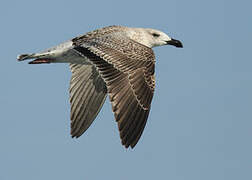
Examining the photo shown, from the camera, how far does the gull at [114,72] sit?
14.0m

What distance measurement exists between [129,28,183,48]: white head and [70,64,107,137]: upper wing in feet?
5.42

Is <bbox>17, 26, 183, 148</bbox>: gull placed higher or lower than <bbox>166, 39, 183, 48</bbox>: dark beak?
lower

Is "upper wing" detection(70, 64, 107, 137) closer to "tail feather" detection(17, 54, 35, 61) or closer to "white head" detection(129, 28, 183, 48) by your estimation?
"white head" detection(129, 28, 183, 48)

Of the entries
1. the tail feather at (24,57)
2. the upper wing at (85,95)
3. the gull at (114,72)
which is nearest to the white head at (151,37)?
the gull at (114,72)

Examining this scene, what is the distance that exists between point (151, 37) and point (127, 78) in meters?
3.94

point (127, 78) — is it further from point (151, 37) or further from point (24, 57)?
point (151, 37)

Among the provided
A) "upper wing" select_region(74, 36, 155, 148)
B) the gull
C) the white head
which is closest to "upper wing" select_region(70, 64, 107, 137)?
the gull

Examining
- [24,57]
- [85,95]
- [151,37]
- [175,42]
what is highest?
[151,37]

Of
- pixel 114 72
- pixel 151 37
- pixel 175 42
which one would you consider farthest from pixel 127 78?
pixel 175 42

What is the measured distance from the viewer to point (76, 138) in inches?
713

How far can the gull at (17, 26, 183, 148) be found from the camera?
14.0m

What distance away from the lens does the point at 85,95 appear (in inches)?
722

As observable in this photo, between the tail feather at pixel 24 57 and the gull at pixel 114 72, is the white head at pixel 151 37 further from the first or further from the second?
the tail feather at pixel 24 57

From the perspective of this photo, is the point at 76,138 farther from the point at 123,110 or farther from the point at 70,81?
the point at 123,110
